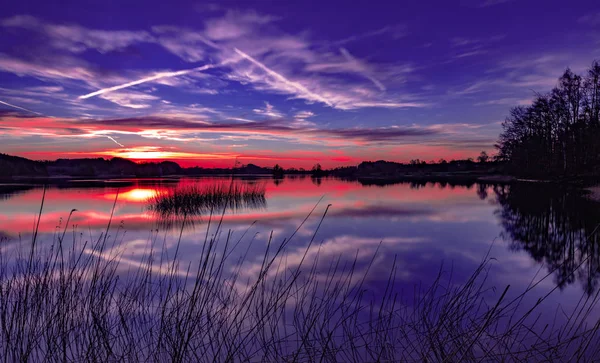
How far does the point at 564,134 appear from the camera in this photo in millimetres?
38875

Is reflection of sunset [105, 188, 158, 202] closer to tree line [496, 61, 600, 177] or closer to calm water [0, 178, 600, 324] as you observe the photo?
calm water [0, 178, 600, 324]

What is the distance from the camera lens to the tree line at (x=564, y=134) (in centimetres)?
3503

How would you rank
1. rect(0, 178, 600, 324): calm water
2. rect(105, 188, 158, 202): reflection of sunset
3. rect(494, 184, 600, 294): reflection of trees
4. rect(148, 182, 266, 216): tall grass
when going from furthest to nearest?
1. rect(105, 188, 158, 202): reflection of sunset
2. rect(148, 182, 266, 216): tall grass
3. rect(0, 178, 600, 324): calm water
4. rect(494, 184, 600, 294): reflection of trees

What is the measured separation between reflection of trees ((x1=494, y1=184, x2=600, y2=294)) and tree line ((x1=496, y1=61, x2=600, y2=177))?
13836mm

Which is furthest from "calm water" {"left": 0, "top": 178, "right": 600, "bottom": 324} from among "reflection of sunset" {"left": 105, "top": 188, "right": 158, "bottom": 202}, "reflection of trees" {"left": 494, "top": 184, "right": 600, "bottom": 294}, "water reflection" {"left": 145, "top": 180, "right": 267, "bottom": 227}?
"reflection of sunset" {"left": 105, "top": 188, "right": 158, "bottom": 202}

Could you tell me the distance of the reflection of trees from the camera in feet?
27.9

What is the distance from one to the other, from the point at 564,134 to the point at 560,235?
32453 mm

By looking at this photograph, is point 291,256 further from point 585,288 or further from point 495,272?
point 585,288

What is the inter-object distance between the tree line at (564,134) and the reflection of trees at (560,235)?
13836 mm

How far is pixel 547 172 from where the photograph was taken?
42750mm

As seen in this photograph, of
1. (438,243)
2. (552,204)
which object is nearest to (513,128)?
(552,204)

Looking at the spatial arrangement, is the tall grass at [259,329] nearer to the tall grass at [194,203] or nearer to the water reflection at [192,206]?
the water reflection at [192,206]

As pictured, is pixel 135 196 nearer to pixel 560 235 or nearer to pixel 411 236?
pixel 411 236

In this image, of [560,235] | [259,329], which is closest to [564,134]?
[560,235]
